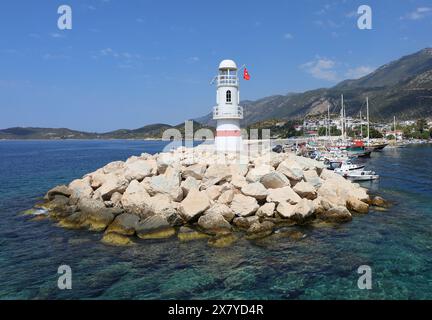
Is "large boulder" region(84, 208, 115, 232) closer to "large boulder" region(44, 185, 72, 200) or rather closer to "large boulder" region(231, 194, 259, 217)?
"large boulder" region(44, 185, 72, 200)

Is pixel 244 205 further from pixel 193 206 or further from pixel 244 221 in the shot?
pixel 193 206

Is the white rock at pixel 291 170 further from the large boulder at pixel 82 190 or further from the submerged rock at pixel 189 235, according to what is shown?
the large boulder at pixel 82 190

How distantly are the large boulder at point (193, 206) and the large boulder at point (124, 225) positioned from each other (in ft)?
7.91

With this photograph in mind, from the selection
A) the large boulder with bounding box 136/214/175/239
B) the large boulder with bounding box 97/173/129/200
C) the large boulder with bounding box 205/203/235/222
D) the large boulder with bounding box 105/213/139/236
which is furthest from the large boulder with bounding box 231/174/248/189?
the large boulder with bounding box 97/173/129/200

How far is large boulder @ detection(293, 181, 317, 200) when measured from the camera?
1950 centimetres

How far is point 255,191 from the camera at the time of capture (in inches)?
735

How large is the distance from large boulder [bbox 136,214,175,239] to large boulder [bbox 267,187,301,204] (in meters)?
5.73

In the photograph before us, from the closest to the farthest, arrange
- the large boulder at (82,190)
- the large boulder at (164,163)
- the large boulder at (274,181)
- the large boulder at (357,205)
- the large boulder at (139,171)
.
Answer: the large boulder at (274,181)
the large boulder at (357,205)
the large boulder at (82,190)
the large boulder at (139,171)
the large boulder at (164,163)

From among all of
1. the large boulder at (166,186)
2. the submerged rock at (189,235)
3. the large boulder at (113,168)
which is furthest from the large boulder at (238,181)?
the large boulder at (113,168)

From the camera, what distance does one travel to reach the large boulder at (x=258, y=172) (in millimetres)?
20467

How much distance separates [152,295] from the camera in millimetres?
10734

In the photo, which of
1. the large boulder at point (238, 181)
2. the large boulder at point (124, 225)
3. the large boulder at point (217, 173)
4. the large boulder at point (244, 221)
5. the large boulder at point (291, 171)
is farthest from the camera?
the large boulder at point (291, 171)

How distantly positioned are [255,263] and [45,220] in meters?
13.3

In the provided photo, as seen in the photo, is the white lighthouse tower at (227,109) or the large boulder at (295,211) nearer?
the large boulder at (295,211)
